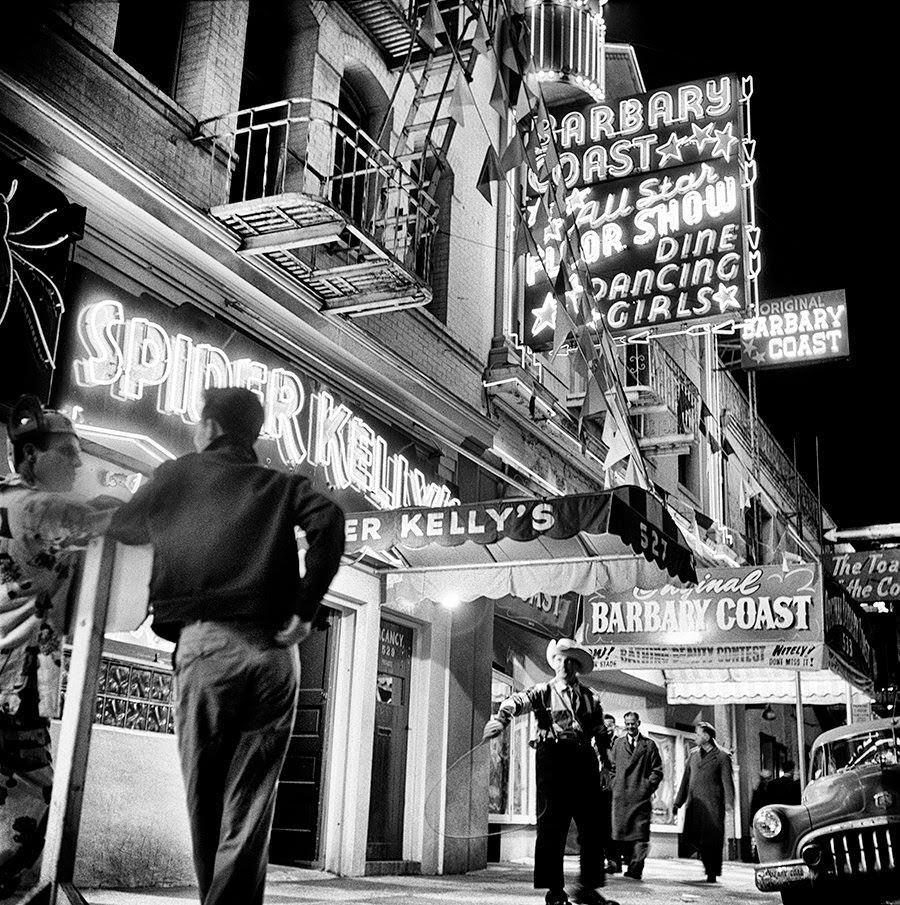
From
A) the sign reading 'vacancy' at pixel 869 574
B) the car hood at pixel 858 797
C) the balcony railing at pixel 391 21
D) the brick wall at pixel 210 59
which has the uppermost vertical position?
the balcony railing at pixel 391 21

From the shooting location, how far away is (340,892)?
9484 mm

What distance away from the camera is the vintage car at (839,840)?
8.11 m

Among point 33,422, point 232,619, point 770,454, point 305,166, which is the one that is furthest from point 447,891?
point 770,454

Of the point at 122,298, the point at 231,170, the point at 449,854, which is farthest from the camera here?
the point at 449,854

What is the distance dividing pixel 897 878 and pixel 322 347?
6.87 metres

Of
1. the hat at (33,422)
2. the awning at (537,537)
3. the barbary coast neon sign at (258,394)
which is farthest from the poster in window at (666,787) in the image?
the hat at (33,422)

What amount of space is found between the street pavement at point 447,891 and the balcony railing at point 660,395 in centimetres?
815

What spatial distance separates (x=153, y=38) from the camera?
10344 mm

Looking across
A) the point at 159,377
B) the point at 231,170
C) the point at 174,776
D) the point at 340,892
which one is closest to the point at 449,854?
the point at 340,892

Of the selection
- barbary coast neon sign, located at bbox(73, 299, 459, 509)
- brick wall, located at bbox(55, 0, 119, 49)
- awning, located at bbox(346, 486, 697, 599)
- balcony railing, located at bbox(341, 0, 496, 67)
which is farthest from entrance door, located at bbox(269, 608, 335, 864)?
balcony railing, located at bbox(341, 0, 496, 67)

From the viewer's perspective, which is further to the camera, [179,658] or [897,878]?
[897,878]

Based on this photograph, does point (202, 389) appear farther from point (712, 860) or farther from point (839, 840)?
point (712, 860)

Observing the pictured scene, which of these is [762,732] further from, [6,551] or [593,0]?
[6,551]

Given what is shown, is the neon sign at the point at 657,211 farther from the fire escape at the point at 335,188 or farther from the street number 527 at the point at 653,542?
the street number 527 at the point at 653,542
